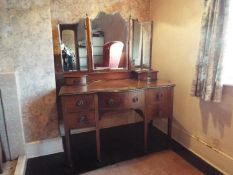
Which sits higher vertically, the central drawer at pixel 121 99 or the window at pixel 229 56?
the window at pixel 229 56

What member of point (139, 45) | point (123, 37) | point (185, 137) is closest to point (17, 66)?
point (123, 37)

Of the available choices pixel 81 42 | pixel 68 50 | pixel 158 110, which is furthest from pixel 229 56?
pixel 68 50

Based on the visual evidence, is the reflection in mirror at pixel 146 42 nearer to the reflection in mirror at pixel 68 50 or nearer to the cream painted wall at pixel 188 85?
the cream painted wall at pixel 188 85

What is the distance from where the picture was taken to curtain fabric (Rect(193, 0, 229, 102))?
5.23ft

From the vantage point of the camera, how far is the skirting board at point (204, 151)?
5.79 feet

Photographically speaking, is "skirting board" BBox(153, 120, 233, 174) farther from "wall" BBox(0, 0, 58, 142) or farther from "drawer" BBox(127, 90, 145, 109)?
"wall" BBox(0, 0, 58, 142)

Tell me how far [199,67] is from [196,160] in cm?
100

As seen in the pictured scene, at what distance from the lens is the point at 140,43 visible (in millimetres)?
2545

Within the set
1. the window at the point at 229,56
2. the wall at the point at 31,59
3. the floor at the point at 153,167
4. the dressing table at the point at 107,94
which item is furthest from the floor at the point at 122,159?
the window at the point at 229,56

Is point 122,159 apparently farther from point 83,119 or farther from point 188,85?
point 188,85

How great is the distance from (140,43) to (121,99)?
3.16 ft

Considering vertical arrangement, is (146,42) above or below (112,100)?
above

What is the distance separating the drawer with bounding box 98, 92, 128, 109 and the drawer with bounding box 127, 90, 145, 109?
0.18 feet

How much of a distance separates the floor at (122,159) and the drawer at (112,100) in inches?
24.0
